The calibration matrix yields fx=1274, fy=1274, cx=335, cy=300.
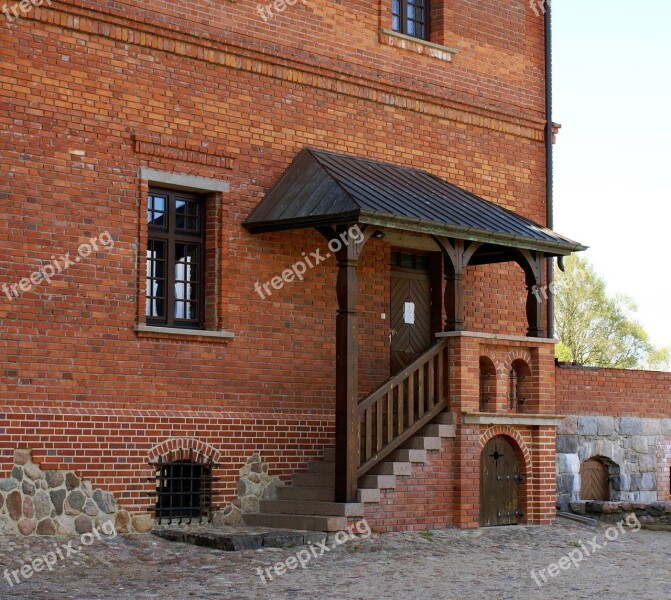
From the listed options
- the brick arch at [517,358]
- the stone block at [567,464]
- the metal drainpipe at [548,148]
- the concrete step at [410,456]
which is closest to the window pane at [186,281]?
the concrete step at [410,456]

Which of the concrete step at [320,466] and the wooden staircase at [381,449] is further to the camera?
the concrete step at [320,466]

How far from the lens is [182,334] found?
1487 cm

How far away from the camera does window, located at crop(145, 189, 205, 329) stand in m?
15.1

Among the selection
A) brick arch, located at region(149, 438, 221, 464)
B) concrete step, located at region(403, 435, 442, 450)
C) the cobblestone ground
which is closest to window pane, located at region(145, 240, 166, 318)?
brick arch, located at region(149, 438, 221, 464)

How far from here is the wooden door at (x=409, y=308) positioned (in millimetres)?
17578

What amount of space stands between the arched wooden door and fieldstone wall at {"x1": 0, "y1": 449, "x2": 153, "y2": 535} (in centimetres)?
458

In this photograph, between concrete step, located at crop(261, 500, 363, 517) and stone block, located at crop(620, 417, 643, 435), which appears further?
stone block, located at crop(620, 417, 643, 435)

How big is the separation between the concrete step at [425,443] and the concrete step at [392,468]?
14.5 inches

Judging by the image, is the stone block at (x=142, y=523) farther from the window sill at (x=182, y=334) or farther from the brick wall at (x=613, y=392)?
the brick wall at (x=613, y=392)

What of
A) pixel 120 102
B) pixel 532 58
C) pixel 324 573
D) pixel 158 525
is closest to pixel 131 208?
pixel 120 102

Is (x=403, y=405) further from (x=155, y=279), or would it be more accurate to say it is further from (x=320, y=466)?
(x=155, y=279)

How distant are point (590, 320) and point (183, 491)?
29611 mm

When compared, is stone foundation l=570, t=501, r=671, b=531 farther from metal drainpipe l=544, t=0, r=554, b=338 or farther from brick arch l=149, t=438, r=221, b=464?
brick arch l=149, t=438, r=221, b=464

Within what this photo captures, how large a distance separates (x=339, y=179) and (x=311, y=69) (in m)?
1.96
